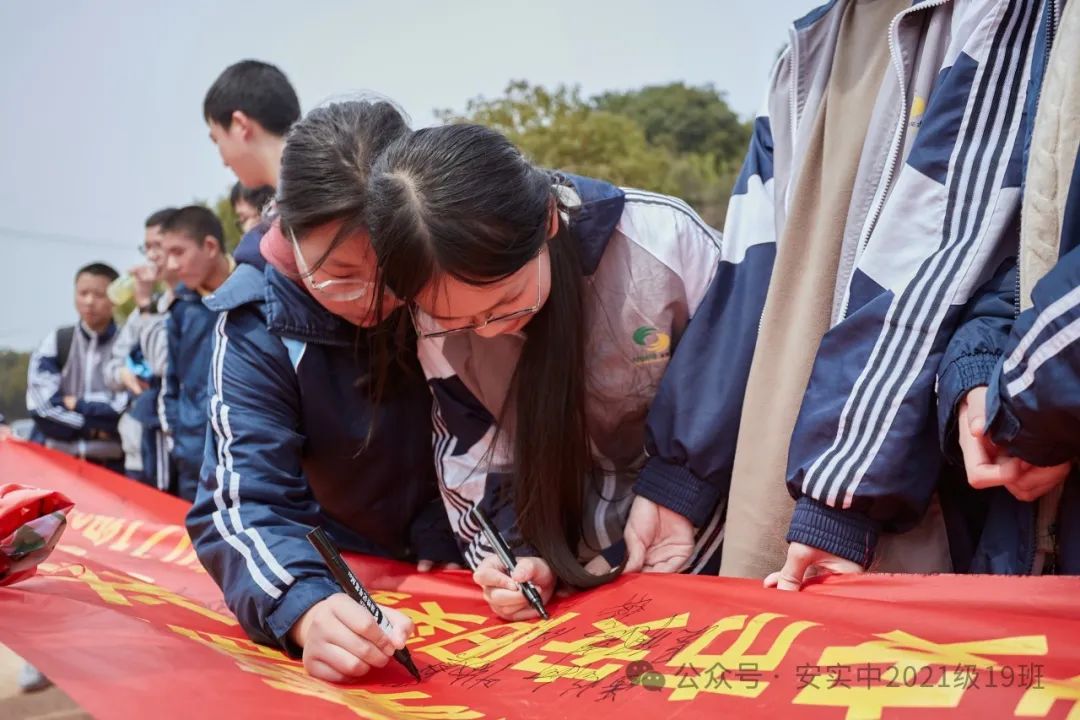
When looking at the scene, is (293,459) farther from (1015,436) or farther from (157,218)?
(157,218)

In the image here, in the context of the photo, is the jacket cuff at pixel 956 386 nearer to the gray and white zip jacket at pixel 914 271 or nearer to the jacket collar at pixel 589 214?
the gray and white zip jacket at pixel 914 271

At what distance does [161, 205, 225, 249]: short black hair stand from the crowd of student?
2734 mm

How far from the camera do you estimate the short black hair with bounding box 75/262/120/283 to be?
21.0 ft

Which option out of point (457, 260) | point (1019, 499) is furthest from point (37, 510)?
point (1019, 499)

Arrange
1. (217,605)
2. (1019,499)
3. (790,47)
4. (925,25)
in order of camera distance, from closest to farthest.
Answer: (1019,499), (925,25), (790,47), (217,605)

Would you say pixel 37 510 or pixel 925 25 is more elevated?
pixel 925 25

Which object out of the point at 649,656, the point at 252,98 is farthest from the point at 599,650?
the point at 252,98

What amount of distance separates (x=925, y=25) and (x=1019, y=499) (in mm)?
788

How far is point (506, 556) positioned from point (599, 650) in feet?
1.24

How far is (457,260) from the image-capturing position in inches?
62.6

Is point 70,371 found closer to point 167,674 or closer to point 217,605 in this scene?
point 217,605

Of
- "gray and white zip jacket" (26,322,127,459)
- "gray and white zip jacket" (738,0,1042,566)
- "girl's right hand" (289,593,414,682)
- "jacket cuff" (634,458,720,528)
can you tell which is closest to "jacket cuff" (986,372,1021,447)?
"gray and white zip jacket" (738,0,1042,566)

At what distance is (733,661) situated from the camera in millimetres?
1316

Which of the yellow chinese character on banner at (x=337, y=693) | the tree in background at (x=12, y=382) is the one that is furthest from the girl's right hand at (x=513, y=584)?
the tree in background at (x=12, y=382)
